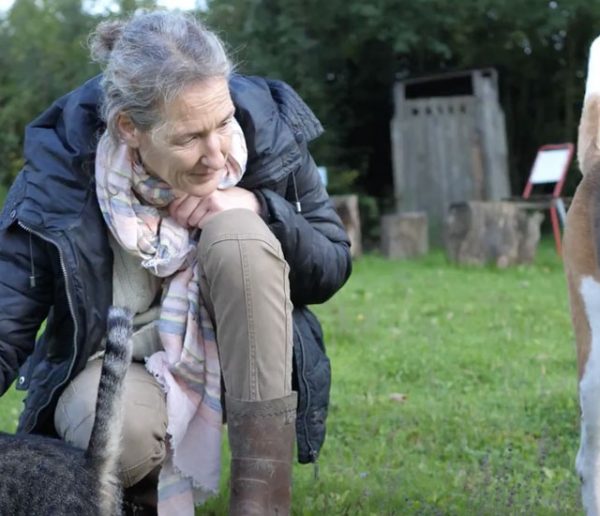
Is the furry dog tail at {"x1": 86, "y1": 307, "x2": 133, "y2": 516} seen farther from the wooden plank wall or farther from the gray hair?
the wooden plank wall

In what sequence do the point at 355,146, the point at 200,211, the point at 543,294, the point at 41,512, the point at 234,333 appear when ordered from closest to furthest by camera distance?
the point at 41,512
the point at 234,333
the point at 200,211
the point at 543,294
the point at 355,146

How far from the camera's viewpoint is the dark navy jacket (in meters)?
2.79

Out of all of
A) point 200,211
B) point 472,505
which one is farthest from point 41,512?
point 472,505

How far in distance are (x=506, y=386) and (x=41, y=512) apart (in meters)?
3.14

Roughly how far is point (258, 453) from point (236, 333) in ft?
0.99

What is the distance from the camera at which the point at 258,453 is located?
106 inches

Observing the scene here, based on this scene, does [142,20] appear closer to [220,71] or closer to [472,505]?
[220,71]

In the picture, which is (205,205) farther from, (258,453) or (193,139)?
(258,453)

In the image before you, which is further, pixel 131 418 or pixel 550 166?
pixel 550 166

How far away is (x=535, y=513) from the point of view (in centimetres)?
325

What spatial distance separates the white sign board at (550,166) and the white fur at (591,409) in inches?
365

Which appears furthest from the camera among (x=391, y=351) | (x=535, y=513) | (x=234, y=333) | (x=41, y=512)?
(x=391, y=351)

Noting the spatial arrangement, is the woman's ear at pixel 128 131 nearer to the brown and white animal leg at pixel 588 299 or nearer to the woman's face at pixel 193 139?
the woman's face at pixel 193 139

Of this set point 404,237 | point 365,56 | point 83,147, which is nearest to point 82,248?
point 83,147
